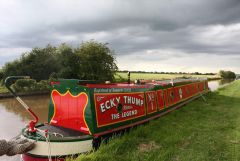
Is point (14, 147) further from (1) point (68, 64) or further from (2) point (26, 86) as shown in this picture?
(1) point (68, 64)

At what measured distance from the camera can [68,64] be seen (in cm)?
2933

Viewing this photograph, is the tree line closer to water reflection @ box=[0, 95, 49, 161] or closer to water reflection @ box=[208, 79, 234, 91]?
water reflection @ box=[0, 95, 49, 161]

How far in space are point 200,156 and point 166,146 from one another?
3.13ft

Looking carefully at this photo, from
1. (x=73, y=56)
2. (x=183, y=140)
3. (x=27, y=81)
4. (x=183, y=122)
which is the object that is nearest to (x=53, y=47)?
(x=73, y=56)

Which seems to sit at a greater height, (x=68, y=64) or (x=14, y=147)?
(x=68, y=64)

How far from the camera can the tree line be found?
2848cm

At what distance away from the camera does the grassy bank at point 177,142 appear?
6.11m

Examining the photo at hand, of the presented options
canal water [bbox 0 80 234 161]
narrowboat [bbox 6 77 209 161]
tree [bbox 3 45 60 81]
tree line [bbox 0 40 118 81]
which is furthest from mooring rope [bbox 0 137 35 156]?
tree [bbox 3 45 60 81]

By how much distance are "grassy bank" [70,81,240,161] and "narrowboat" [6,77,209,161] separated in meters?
0.49

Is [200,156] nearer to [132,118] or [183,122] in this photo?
[132,118]

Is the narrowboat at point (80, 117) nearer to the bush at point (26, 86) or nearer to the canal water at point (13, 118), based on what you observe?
the canal water at point (13, 118)

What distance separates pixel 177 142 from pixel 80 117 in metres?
2.83

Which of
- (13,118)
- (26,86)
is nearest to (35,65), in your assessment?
(26,86)

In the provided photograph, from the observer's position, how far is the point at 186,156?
6.20 m
